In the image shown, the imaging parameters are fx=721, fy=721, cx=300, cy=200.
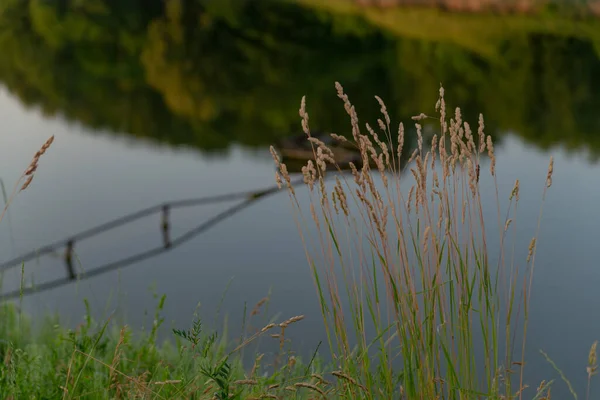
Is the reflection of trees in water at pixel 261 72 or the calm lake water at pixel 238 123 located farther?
the reflection of trees in water at pixel 261 72

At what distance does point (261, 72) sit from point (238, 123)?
779 cm

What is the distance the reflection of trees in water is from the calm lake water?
0.31ft

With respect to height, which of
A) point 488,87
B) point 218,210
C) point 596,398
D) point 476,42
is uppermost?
point 476,42

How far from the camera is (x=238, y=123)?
1952 cm

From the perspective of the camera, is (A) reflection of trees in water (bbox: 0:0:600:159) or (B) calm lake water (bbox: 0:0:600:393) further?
(A) reflection of trees in water (bbox: 0:0:600:159)

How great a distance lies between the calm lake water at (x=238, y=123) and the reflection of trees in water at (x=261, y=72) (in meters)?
0.10

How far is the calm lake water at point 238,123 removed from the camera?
8.60m

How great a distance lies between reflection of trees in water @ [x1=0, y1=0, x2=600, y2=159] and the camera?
63.8 feet

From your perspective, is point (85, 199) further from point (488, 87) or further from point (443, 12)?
point (443, 12)

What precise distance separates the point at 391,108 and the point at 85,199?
10220mm

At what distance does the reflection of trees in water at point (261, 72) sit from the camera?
19.5 meters

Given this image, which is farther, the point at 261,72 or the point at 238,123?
the point at 261,72

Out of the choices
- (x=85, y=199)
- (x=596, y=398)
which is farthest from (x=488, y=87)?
(x=596, y=398)

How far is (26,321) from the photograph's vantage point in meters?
4.70
